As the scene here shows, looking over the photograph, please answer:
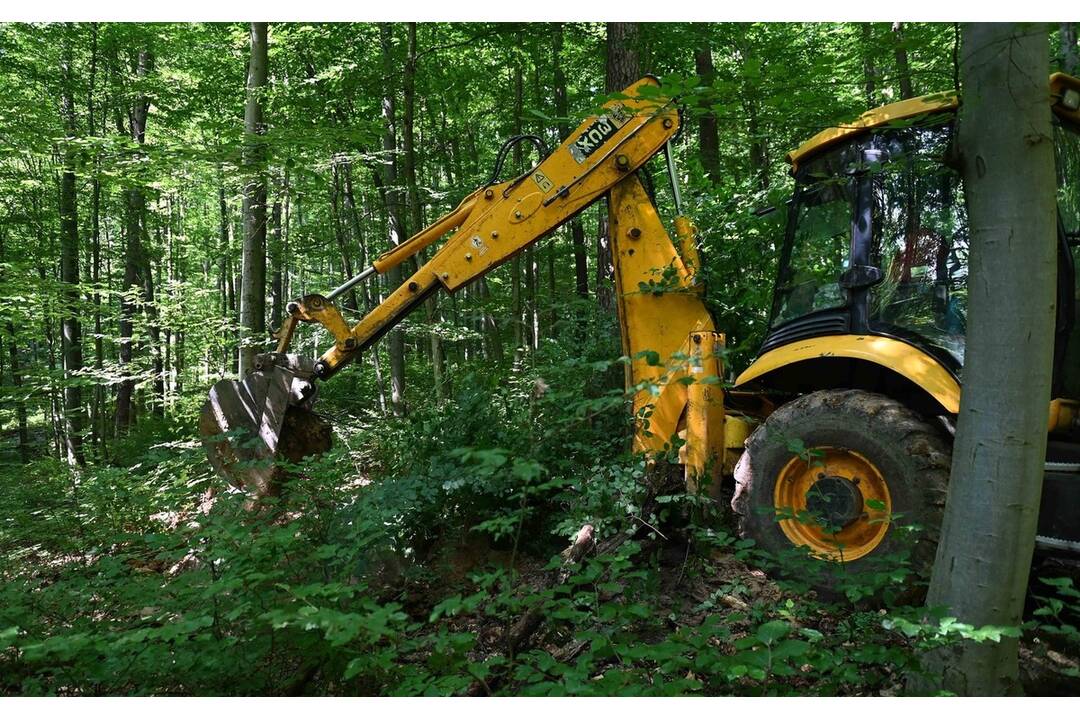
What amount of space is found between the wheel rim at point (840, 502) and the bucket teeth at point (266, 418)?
3415 mm

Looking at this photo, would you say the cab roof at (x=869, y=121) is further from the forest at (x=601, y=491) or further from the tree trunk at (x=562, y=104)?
the tree trunk at (x=562, y=104)

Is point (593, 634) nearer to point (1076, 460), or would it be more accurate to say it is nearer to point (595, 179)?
point (1076, 460)

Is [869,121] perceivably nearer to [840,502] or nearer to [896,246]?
[896,246]

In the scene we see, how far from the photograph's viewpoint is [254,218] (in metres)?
6.84

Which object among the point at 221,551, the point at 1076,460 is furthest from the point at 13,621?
the point at 1076,460

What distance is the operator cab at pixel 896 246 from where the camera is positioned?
2922 mm

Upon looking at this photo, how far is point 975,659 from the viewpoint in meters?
1.84

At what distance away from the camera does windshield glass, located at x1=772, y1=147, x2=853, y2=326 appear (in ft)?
11.1

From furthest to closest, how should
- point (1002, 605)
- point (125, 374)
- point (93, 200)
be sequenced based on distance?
point (93, 200) < point (125, 374) < point (1002, 605)

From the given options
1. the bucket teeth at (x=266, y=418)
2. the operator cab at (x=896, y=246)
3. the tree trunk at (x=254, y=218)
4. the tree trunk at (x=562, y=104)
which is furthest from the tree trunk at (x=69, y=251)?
the operator cab at (x=896, y=246)

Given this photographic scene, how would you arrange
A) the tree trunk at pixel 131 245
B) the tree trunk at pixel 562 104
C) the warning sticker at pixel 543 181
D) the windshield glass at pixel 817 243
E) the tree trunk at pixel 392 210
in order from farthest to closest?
the tree trunk at pixel 131 245 < the tree trunk at pixel 562 104 < the tree trunk at pixel 392 210 < the warning sticker at pixel 543 181 < the windshield glass at pixel 817 243

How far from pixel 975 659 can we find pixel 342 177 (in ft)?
38.4

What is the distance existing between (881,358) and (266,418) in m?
4.10

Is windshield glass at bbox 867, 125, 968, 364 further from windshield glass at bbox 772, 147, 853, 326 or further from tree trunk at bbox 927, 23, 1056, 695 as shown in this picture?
tree trunk at bbox 927, 23, 1056, 695
